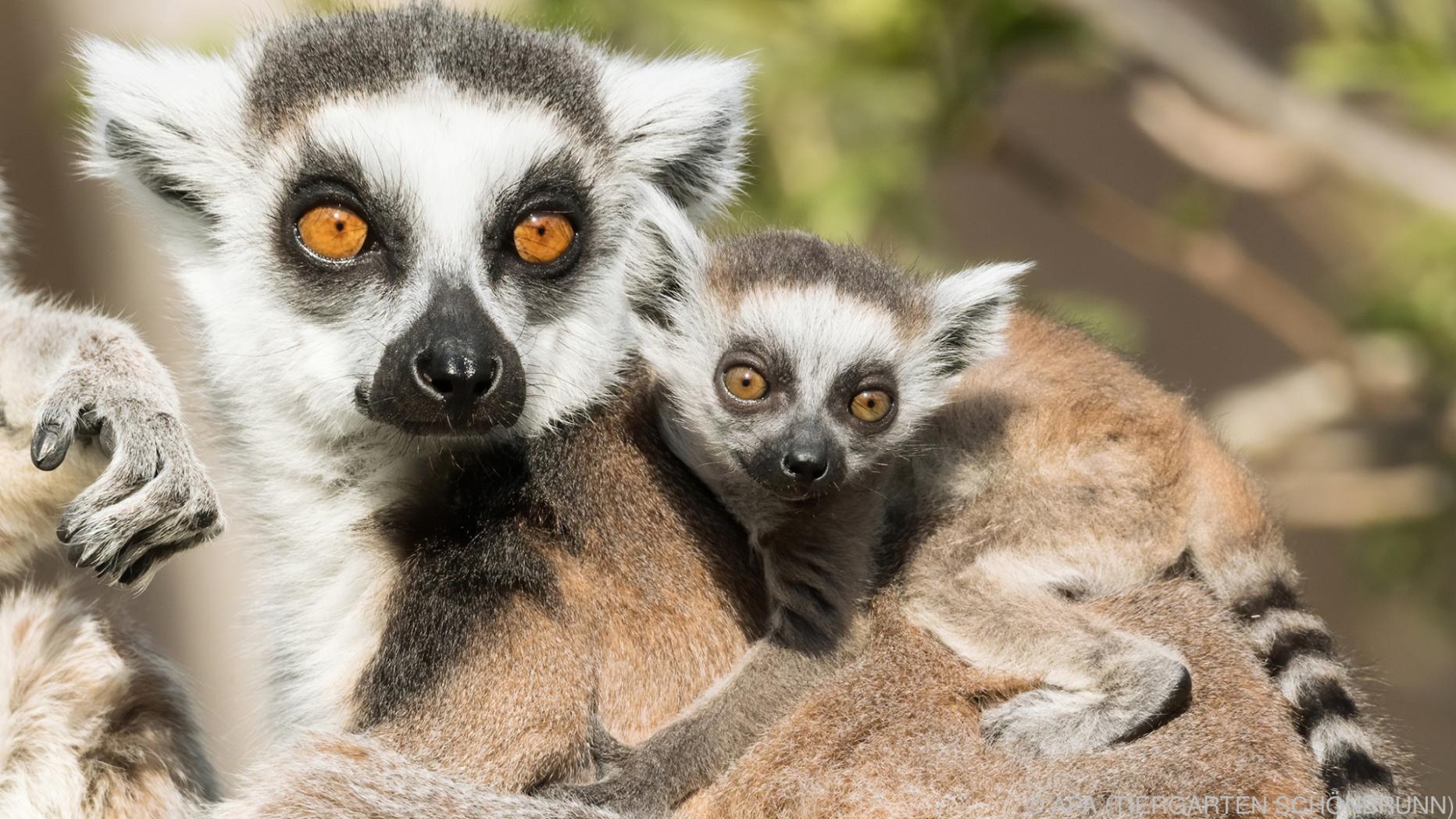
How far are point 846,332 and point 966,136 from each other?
270 centimetres

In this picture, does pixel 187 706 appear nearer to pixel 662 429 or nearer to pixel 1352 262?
pixel 662 429

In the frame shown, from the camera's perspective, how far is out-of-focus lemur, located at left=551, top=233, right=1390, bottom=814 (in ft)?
8.64

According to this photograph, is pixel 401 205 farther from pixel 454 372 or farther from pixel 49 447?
pixel 49 447

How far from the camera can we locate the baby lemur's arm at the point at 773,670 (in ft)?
8.47

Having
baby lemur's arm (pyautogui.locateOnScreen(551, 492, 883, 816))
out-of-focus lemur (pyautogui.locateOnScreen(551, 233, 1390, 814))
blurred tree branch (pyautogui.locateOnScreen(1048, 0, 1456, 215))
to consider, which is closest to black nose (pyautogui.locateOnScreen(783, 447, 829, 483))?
out-of-focus lemur (pyautogui.locateOnScreen(551, 233, 1390, 814))

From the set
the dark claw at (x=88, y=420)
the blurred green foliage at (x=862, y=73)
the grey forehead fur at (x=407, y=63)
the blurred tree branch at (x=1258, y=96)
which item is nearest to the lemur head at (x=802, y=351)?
the grey forehead fur at (x=407, y=63)

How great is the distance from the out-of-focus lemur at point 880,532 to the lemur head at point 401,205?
0.88 ft

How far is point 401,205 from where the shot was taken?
2.64 meters

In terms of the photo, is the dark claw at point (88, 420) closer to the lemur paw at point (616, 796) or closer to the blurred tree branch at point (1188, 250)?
the lemur paw at point (616, 796)

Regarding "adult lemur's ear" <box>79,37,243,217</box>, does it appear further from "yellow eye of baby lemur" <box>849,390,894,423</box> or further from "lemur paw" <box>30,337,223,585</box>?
"yellow eye of baby lemur" <box>849,390,894,423</box>

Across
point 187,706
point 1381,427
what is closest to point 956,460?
point 187,706

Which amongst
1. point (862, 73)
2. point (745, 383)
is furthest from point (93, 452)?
point (862, 73)

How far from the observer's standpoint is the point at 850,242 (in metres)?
3.59

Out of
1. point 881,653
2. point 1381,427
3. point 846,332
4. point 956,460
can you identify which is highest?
point 846,332
